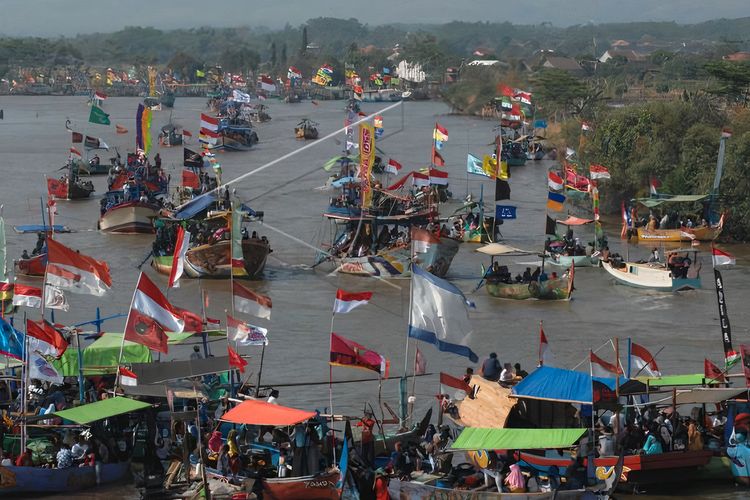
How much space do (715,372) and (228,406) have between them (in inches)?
278

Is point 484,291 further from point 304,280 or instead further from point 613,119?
point 613,119

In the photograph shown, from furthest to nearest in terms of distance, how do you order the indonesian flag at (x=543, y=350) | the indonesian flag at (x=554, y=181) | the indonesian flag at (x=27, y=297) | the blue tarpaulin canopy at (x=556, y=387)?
the indonesian flag at (x=554, y=181) → the indonesian flag at (x=27, y=297) → the indonesian flag at (x=543, y=350) → the blue tarpaulin canopy at (x=556, y=387)

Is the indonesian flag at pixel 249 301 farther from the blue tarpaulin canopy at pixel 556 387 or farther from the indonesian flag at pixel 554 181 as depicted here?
the indonesian flag at pixel 554 181

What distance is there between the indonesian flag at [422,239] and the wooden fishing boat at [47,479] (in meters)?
12.2

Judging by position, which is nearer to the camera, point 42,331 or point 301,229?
point 42,331

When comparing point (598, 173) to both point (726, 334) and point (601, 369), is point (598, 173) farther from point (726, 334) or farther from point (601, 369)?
point (601, 369)

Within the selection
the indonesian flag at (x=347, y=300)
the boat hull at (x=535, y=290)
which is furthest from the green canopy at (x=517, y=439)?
the boat hull at (x=535, y=290)

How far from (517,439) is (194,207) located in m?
17.4

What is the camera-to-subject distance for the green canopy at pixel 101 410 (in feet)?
54.0

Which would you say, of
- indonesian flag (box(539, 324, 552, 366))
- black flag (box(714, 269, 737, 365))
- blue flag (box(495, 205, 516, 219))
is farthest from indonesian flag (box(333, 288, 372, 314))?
blue flag (box(495, 205, 516, 219))

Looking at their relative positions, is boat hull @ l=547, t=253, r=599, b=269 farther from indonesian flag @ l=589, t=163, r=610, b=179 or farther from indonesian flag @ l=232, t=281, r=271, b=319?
indonesian flag @ l=232, t=281, r=271, b=319

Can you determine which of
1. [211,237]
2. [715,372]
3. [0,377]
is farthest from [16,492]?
[211,237]

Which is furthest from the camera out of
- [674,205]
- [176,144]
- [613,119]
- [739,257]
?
[176,144]

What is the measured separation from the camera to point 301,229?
39844 millimetres
